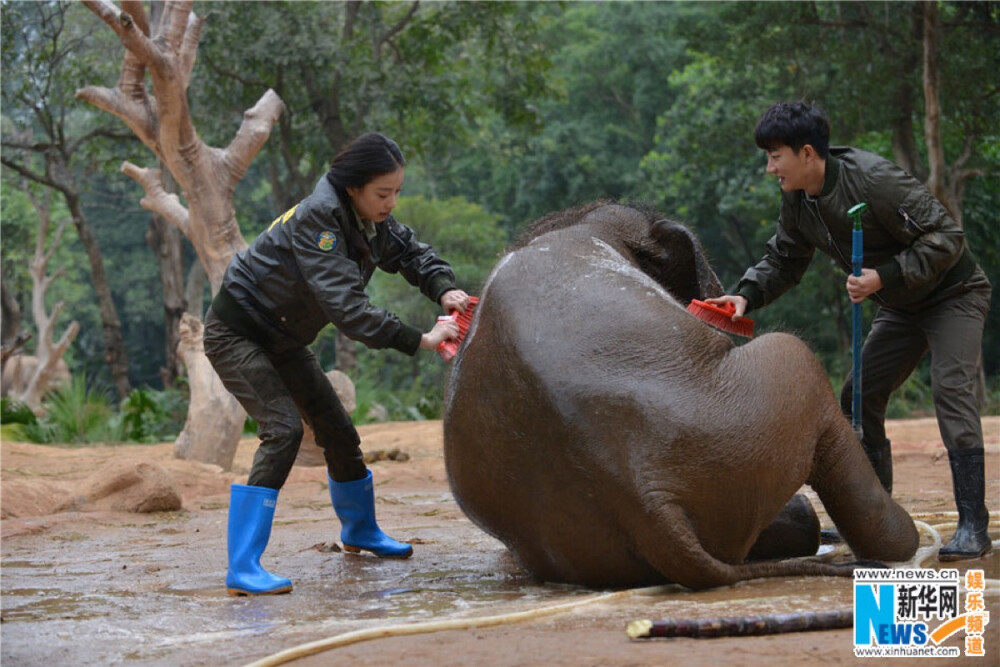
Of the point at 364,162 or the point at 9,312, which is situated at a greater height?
the point at 364,162

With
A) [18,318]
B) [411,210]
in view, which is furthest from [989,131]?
[18,318]

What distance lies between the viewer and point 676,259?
203 inches

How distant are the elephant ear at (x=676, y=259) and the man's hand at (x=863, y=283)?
2.16 ft

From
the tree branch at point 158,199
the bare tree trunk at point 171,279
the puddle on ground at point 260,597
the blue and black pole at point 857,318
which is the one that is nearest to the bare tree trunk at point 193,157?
the tree branch at point 158,199

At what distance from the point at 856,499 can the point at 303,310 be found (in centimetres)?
235

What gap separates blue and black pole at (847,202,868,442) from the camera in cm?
467

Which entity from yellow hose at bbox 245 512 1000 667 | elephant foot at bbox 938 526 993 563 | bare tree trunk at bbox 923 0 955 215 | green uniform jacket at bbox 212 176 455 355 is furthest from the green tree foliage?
yellow hose at bbox 245 512 1000 667

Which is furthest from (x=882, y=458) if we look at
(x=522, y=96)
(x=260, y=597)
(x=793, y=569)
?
(x=522, y=96)

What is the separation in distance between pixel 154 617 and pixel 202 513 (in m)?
3.62

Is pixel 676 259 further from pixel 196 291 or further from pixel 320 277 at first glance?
pixel 196 291

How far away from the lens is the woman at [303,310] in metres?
4.66

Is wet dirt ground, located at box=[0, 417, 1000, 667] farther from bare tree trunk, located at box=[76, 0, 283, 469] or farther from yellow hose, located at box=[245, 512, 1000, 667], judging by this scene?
bare tree trunk, located at box=[76, 0, 283, 469]

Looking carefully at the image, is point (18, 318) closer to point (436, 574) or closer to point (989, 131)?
point (989, 131)
